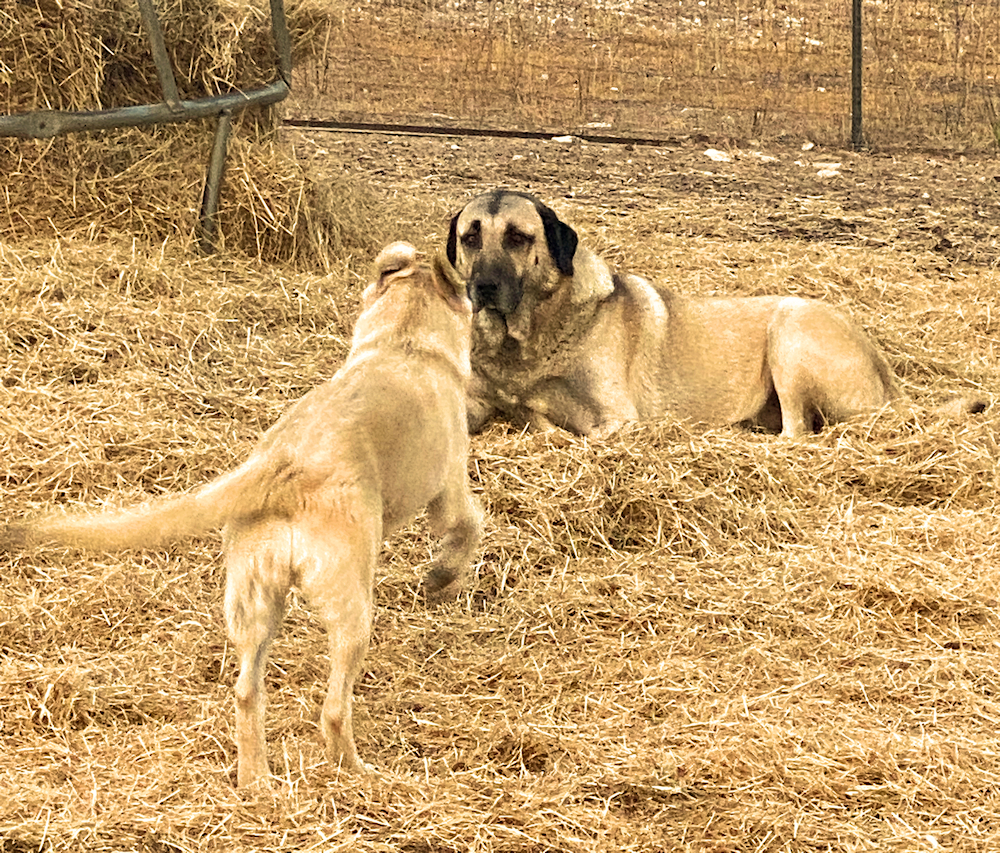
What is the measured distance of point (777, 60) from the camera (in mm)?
15859

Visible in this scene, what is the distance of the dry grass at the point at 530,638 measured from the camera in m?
3.49

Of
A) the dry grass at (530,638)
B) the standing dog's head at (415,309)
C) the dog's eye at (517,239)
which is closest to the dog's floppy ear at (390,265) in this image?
the standing dog's head at (415,309)

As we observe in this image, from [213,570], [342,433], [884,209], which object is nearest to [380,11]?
[884,209]

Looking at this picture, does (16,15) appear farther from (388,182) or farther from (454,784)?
(454,784)

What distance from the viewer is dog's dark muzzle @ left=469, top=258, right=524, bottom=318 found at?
6.29 metres

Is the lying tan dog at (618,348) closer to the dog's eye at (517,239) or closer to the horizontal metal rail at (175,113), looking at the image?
the dog's eye at (517,239)

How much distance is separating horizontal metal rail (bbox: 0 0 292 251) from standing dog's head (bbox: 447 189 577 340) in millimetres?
2242

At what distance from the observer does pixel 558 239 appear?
257 inches

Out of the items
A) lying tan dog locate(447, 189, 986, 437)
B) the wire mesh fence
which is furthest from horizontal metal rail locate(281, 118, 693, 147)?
lying tan dog locate(447, 189, 986, 437)

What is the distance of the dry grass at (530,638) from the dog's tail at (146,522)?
62cm

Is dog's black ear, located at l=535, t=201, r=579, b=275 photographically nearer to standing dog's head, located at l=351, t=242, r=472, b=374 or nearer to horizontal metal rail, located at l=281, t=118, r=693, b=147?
standing dog's head, located at l=351, t=242, r=472, b=374

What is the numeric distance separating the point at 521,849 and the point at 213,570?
1.93 m

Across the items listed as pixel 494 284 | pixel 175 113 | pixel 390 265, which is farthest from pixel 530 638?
pixel 175 113

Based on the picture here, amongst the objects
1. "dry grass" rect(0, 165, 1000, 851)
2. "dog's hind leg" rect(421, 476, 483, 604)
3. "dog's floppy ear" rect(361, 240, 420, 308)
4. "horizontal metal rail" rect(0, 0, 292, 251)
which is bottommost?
"dry grass" rect(0, 165, 1000, 851)
